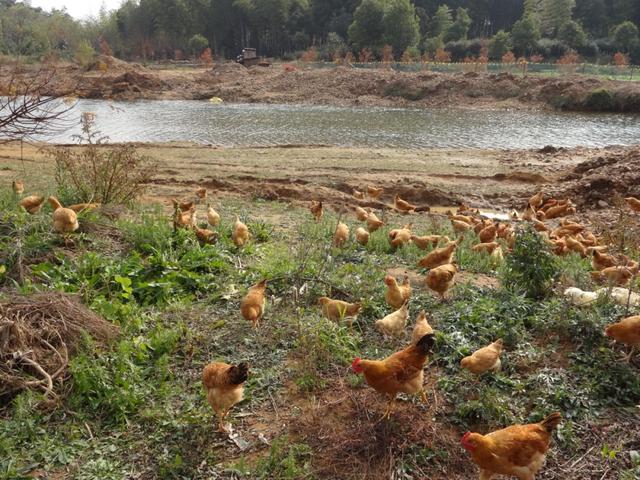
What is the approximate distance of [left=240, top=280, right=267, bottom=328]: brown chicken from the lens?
15.8ft

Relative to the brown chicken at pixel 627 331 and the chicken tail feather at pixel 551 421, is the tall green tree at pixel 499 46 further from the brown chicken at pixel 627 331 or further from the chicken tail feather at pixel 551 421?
the chicken tail feather at pixel 551 421

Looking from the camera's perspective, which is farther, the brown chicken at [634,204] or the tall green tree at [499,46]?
the tall green tree at [499,46]

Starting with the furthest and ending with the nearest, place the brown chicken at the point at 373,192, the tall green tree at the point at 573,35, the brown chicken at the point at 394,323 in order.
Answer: the tall green tree at the point at 573,35 → the brown chicken at the point at 373,192 → the brown chicken at the point at 394,323

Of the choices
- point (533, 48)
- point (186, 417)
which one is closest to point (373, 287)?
point (186, 417)

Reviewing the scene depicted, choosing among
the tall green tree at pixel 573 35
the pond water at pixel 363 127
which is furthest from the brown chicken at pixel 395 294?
the tall green tree at pixel 573 35

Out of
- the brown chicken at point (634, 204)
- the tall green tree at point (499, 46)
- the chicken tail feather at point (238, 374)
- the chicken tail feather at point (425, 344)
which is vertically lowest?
the brown chicken at point (634, 204)

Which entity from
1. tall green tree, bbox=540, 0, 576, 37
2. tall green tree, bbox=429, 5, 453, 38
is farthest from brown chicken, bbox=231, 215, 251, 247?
tall green tree, bbox=429, 5, 453, 38

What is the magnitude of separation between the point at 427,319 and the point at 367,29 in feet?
204

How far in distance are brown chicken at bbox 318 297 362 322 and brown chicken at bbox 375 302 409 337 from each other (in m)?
0.30

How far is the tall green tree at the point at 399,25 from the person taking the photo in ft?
197

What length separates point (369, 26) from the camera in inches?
2426

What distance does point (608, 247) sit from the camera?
7.55 metres

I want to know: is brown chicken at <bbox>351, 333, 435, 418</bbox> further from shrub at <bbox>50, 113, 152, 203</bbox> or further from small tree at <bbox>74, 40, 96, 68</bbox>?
small tree at <bbox>74, 40, 96, 68</bbox>

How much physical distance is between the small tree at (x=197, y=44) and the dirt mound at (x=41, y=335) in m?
76.0
